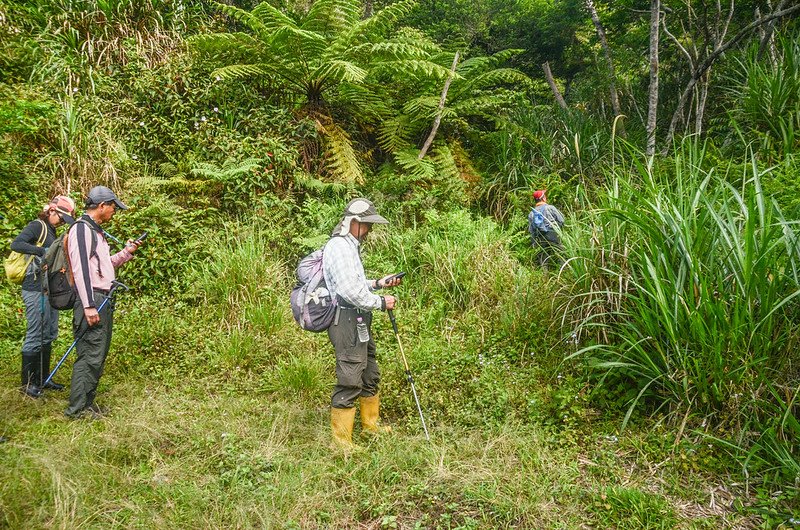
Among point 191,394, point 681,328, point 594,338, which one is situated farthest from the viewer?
point 191,394

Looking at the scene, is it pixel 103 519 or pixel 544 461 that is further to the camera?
pixel 544 461

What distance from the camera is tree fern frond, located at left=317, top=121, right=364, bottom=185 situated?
767 cm

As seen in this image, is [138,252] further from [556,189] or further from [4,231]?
[556,189]

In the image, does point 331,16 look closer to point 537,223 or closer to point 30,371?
point 537,223

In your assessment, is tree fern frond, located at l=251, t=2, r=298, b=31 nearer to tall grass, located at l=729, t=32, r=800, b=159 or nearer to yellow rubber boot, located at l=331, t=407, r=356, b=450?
yellow rubber boot, located at l=331, t=407, r=356, b=450

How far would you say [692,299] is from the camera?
3598 millimetres

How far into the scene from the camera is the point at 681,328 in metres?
3.62

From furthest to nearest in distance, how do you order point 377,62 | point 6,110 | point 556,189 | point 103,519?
1. point 377,62
2. point 556,189
3. point 6,110
4. point 103,519

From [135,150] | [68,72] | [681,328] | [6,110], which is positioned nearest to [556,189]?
[681,328]

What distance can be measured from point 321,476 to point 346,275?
4.55 ft

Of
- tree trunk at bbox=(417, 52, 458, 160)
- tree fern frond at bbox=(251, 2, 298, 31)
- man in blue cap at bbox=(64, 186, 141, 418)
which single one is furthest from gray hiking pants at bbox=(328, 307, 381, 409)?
tree fern frond at bbox=(251, 2, 298, 31)

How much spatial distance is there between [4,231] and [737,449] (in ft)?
26.4

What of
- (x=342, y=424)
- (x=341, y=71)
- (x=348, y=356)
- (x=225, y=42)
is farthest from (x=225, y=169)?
(x=342, y=424)

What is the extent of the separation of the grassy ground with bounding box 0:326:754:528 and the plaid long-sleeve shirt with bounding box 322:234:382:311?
44.0 inches
